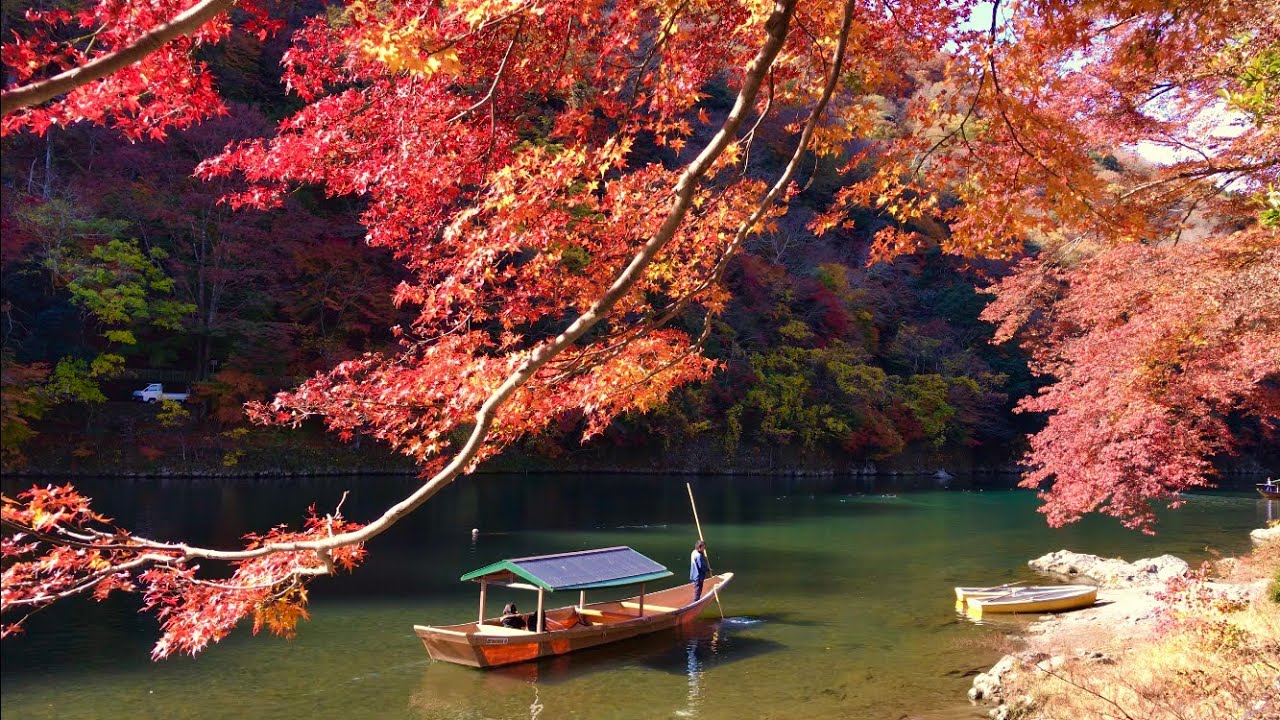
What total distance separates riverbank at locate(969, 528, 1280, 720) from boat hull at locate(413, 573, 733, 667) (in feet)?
13.5

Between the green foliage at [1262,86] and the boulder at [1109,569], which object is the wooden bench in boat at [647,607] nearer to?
the boulder at [1109,569]

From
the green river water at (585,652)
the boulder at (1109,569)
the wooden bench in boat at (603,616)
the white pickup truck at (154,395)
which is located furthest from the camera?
the white pickup truck at (154,395)

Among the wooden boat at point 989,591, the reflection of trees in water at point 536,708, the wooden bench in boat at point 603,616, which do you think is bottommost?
the reflection of trees in water at point 536,708

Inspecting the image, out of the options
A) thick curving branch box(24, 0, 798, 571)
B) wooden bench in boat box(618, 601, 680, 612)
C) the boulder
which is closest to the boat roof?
wooden bench in boat box(618, 601, 680, 612)

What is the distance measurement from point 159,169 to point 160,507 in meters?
10.6

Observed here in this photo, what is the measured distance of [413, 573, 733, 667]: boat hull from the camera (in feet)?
32.2

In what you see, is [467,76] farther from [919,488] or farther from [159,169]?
[919,488]

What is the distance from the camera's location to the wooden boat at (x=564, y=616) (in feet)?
32.4

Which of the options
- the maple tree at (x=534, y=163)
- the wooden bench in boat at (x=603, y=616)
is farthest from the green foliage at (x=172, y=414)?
the maple tree at (x=534, y=163)

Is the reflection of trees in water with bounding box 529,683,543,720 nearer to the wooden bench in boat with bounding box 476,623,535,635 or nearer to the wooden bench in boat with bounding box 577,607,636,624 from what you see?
the wooden bench in boat with bounding box 476,623,535,635

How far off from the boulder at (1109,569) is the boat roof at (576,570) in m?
8.47

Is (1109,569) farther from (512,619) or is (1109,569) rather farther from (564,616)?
(512,619)

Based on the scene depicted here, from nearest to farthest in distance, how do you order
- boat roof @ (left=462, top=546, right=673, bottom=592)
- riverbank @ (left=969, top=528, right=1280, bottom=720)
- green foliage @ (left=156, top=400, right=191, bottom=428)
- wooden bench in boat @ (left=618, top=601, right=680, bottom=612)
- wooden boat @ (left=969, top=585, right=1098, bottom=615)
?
riverbank @ (left=969, top=528, right=1280, bottom=720) → boat roof @ (left=462, top=546, right=673, bottom=592) → wooden bench in boat @ (left=618, top=601, right=680, bottom=612) → wooden boat @ (left=969, top=585, right=1098, bottom=615) → green foliage @ (left=156, top=400, right=191, bottom=428)

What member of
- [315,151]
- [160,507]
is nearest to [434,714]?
[315,151]
